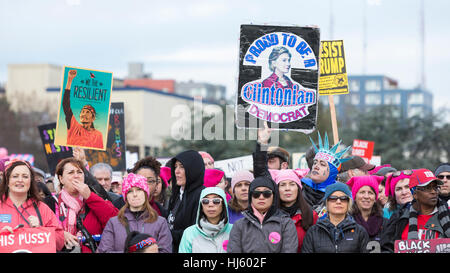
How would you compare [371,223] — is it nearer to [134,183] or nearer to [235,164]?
[134,183]

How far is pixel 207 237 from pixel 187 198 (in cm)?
86

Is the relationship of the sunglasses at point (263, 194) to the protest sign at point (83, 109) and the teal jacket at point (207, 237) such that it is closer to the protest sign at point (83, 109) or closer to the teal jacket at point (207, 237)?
the teal jacket at point (207, 237)

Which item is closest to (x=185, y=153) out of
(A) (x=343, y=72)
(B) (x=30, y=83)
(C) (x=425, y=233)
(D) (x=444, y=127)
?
(C) (x=425, y=233)

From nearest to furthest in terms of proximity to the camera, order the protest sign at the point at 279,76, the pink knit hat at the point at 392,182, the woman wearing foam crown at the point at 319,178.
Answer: the woman wearing foam crown at the point at 319,178, the pink knit hat at the point at 392,182, the protest sign at the point at 279,76

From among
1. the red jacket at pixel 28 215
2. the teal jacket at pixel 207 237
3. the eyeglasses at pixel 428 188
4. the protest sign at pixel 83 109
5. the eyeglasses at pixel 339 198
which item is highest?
the protest sign at pixel 83 109

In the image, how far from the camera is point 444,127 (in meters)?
35.0

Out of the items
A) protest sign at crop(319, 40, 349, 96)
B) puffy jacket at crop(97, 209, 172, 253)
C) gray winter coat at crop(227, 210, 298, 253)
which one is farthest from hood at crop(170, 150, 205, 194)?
protest sign at crop(319, 40, 349, 96)

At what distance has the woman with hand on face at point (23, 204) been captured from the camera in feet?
23.4

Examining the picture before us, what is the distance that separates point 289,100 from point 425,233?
2.28 metres

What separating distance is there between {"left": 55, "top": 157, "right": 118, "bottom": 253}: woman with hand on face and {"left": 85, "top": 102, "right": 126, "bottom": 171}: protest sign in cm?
525

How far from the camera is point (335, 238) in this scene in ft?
22.6

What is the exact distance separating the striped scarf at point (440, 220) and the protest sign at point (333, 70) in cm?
366

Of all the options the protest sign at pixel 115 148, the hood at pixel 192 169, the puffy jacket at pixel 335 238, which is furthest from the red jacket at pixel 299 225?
the protest sign at pixel 115 148

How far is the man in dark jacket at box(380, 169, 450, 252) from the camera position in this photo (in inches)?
288
